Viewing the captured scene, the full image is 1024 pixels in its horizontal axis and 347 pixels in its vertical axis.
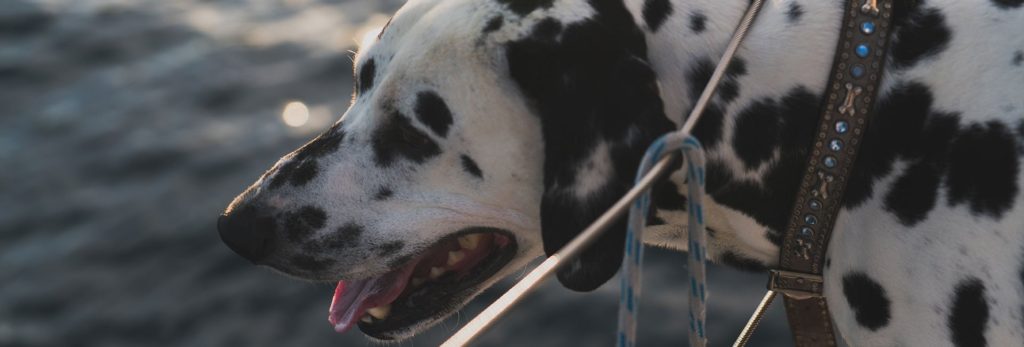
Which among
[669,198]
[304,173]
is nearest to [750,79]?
[669,198]

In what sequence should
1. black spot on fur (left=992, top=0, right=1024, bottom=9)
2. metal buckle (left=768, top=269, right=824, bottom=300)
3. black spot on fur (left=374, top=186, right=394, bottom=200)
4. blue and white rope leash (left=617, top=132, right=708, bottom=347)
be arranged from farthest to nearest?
black spot on fur (left=374, top=186, right=394, bottom=200)
metal buckle (left=768, top=269, right=824, bottom=300)
black spot on fur (left=992, top=0, right=1024, bottom=9)
blue and white rope leash (left=617, top=132, right=708, bottom=347)

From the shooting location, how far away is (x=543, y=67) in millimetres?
2648

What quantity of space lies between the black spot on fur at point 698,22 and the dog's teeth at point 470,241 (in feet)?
2.39

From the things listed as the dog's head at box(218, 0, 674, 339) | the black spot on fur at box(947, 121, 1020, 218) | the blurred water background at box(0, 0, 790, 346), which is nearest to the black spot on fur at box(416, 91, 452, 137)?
the dog's head at box(218, 0, 674, 339)

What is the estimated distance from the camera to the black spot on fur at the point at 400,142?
9.22 feet

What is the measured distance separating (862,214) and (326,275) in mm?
1238

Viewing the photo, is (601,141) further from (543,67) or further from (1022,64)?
(1022,64)

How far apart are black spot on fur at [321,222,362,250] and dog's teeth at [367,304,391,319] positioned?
24 centimetres

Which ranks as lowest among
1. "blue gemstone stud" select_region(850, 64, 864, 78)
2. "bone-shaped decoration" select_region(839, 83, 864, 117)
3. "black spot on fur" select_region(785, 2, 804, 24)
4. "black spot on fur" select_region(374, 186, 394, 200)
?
"black spot on fur" select_region(374, 186, 394, 200)

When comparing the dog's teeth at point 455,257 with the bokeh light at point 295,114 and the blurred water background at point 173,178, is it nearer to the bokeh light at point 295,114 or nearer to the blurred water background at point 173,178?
the blurred water background at point 173,178

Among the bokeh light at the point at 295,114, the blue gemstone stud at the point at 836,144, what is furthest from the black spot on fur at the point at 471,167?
the bokeh light at the point at 295,114

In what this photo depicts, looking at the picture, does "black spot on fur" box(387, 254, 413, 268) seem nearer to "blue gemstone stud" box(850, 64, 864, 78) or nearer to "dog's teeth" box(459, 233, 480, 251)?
"dog's teeth" box(459, 233, 480, 251)

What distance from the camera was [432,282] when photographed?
3.07 m

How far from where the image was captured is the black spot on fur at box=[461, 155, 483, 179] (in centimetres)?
280
